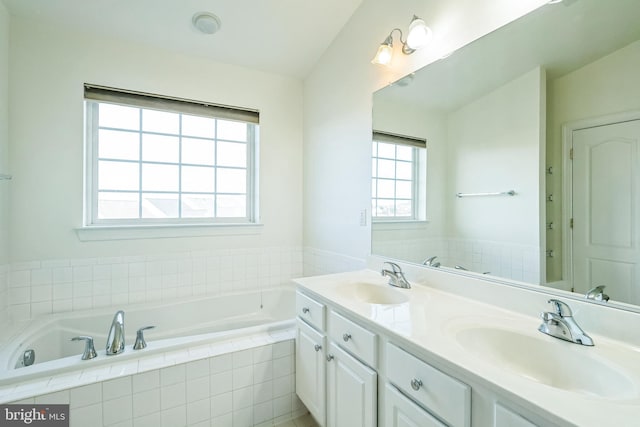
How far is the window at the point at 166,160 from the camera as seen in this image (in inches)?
87.4

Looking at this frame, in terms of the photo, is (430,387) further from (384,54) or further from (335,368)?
(384,54)

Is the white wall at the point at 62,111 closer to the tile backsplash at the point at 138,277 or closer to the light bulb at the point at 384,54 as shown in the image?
the tile backsplash at the point at 138,277

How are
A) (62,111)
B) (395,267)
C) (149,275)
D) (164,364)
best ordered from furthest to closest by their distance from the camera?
(149,275) → (62,111) → (395,267) → (164,364)

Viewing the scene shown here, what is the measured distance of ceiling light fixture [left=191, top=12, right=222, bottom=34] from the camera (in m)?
2.04

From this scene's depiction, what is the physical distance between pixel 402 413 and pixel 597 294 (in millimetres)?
766

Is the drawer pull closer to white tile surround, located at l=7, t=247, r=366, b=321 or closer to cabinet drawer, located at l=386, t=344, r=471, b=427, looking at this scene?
cabinet drawer, located at l=386, t=344, r=471, b=427

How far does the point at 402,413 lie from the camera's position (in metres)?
0.98

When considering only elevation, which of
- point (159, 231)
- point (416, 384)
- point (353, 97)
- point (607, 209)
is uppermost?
point (353, 97)

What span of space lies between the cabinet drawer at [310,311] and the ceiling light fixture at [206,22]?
6.38ft

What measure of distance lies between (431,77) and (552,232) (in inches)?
39.2

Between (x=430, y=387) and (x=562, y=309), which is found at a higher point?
(x=562, y=309)

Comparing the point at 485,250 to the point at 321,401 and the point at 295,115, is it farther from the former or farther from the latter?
the point at 295,115

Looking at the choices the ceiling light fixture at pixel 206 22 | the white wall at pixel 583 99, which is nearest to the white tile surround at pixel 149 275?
the white wall at pixel 583 99

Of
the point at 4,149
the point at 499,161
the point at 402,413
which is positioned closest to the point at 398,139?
the point at 499,161
